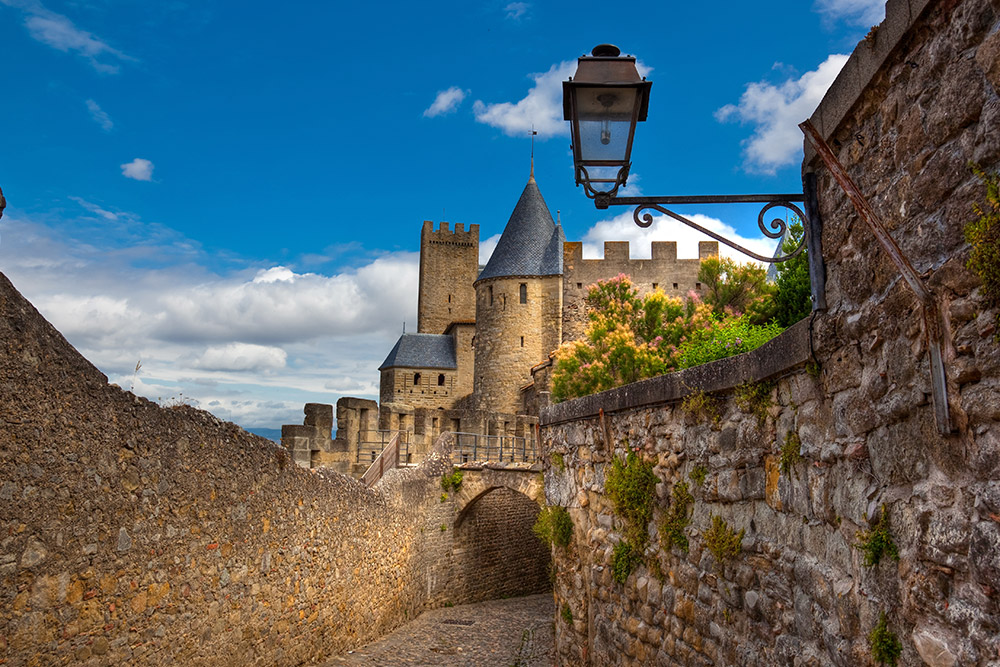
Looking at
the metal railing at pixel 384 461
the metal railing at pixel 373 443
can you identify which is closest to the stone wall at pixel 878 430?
the metal railing at pixel 384 461

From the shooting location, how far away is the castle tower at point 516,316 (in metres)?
28.0

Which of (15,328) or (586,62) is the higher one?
(586,62)

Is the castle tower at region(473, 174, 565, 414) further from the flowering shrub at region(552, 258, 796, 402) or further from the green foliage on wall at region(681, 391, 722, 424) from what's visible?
the green foliage on wall at region(681, 391, 722, 424)

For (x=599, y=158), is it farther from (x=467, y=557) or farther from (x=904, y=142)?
(x=467, y=557)

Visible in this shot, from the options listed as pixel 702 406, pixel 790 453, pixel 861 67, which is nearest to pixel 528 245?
pixel 702 406

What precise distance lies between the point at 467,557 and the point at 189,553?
9.65 metres

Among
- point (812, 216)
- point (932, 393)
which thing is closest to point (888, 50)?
point (812, 216)

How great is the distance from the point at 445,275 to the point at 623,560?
137ft

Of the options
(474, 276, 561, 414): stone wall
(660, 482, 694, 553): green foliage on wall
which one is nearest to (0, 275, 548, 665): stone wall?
(660, 482, 694, 553): green foliage on wall

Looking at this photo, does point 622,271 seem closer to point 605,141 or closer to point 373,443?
point 373,443

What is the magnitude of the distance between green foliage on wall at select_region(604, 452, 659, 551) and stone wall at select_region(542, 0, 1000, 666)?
0.59m

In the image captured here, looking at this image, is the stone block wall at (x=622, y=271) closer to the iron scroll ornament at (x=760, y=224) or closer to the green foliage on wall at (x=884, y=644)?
the iron scroll ornament at (x=760, y=224)

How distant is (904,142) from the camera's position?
7.78 feet

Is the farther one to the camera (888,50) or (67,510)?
(67,510)
